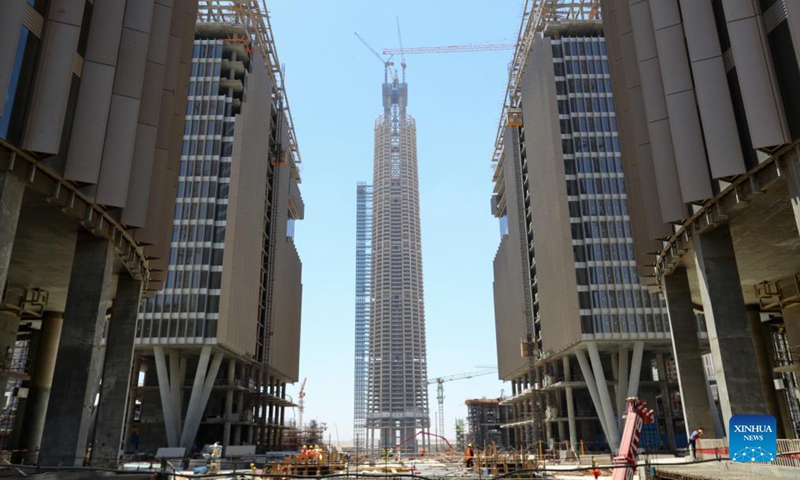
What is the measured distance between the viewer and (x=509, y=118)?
98.9 meters

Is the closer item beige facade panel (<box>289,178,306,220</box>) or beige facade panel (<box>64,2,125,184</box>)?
beige facade panel (<box>64,2,125,184</box>)

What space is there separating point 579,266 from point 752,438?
6863 cm

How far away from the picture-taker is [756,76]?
74.5 ft

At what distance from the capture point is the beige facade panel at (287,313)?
315ft

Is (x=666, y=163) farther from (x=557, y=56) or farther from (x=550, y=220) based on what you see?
(x=557, y=56)

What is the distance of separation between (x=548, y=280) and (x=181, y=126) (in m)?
55.0

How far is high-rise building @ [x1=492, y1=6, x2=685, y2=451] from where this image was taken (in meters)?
70.8

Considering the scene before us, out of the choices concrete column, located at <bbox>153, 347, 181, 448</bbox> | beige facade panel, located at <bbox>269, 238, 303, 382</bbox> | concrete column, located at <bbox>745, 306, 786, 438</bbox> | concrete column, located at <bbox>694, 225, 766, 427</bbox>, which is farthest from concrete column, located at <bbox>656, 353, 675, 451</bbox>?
concrete column, located at <bbox>153, 347, 181, 448</bbox>

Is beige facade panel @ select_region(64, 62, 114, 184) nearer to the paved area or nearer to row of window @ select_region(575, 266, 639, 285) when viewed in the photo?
the paved area

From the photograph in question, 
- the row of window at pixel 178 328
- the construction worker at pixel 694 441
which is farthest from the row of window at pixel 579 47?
the construction worker at pixel 694 441

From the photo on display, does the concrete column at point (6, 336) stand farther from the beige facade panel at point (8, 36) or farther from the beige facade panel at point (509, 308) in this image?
the beige facade panel at point (509, 308)

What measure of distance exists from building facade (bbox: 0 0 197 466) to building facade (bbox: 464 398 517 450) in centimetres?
10888

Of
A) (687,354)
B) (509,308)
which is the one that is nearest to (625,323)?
(509,308)

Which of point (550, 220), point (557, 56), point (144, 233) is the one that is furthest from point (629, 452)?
point (557, 56)
